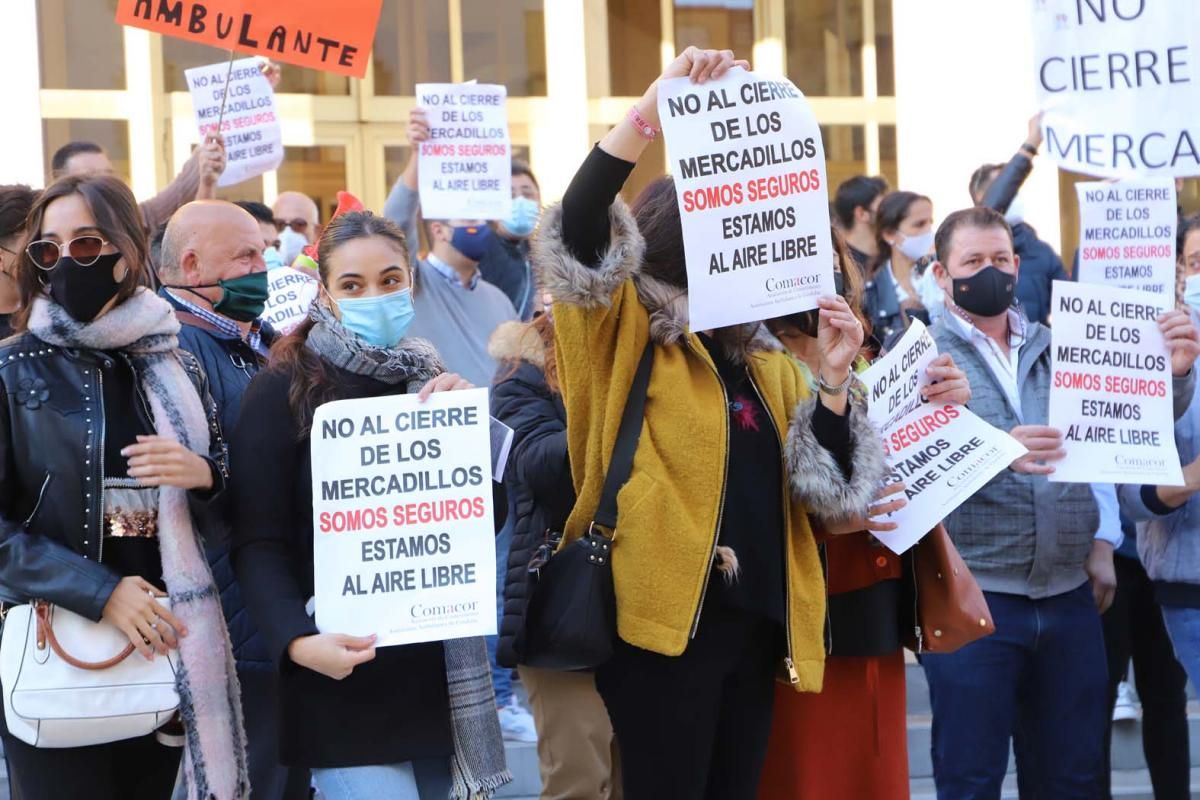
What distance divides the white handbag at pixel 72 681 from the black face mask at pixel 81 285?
26.0 inches

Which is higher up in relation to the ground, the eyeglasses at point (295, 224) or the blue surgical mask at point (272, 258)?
the eyeglasses at point (295, 224)

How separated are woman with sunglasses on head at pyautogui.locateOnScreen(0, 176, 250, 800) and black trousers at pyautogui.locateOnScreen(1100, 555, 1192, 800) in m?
3.50

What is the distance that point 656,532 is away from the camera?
3670 millimetres

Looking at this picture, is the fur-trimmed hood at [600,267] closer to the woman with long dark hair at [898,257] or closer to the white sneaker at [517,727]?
the white sneaker at [517,727]

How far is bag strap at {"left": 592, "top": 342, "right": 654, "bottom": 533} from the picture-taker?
3713mm

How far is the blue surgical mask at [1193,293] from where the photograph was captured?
5.91 metres

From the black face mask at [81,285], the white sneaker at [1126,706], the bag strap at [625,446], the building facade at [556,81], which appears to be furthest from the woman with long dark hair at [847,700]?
the building facade at [556,81]

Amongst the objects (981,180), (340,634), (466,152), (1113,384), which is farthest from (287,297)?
(981,180)

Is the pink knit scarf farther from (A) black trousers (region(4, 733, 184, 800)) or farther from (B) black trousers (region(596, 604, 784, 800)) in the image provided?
(B) black trousers (region(596, 604, 784, 800))

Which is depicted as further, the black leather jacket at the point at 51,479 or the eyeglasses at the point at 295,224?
the eyeglasses at the point at 295,224

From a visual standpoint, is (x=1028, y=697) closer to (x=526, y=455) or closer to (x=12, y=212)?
(x=526, y=455)

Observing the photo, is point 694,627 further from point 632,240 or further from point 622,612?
point 632,240

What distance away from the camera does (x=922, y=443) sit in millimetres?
4387

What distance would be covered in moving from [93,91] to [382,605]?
854 cm
